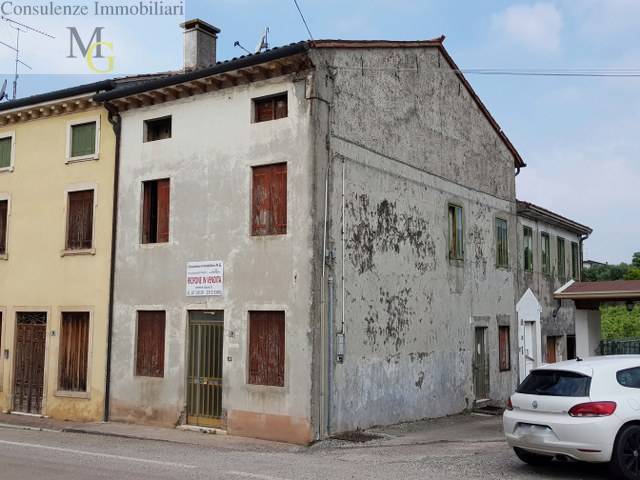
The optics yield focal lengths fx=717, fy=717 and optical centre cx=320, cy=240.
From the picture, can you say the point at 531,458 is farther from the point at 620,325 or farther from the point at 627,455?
the point at 620,325

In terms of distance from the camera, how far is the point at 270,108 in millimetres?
14602

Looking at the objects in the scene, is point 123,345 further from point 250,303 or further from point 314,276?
point 314,276

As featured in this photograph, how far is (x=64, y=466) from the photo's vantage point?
10.1 m

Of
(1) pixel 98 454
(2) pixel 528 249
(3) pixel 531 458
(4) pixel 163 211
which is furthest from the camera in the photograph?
(2) pixel 528 249

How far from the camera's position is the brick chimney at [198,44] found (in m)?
17.8

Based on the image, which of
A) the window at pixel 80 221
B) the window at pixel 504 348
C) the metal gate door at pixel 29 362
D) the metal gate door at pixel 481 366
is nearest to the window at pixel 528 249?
the window at pixel 504 348

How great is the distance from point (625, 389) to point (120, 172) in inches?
472

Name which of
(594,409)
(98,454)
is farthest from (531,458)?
(98,454)

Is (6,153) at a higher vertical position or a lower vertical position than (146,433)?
higher

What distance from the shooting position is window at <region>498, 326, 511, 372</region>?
2094cm

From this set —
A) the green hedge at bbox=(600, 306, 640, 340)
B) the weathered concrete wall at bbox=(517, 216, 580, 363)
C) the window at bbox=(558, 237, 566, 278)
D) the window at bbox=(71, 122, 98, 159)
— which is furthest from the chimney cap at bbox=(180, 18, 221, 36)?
the green hedge at bbox=(600, 306, 640, 340)

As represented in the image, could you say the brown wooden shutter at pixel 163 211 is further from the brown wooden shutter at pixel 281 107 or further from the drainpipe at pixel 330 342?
the drainpipe at pixel 330 342

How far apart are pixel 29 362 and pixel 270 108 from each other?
9080 millimetres

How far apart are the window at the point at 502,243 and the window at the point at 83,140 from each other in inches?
457
